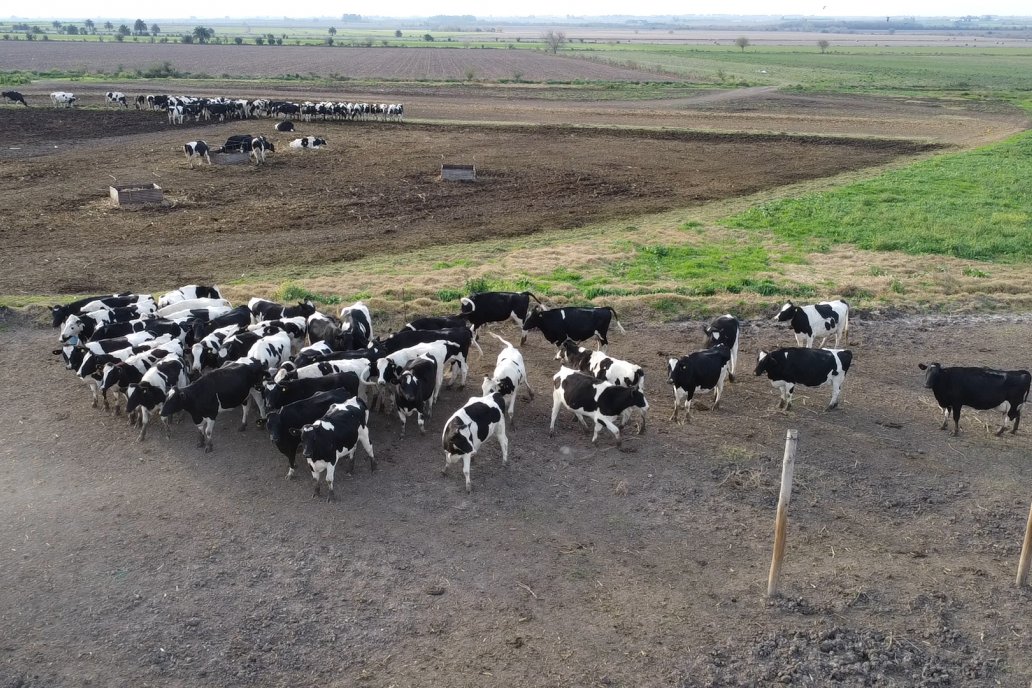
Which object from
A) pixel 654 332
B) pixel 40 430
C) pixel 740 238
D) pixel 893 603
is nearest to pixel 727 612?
pixel 893 603

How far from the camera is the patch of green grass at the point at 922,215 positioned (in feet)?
74.4

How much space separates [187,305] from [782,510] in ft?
37.5

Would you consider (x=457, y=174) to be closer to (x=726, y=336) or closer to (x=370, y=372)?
(x=726, y=336)

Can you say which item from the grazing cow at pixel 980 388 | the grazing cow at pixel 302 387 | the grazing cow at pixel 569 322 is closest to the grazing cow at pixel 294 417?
the grazing cow at pixel 302 387

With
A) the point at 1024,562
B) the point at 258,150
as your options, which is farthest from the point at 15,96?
the point at 1024,562

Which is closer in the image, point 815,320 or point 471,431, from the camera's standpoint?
point 471,431

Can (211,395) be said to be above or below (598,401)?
below

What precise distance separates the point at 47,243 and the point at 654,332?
1565cm

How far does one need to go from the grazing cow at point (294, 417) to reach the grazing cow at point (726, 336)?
19.2ft

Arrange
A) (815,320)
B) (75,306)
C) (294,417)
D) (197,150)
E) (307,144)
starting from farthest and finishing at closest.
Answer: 1. (307,144)
2. (197,150)
3. (75,306)
4. (815,320)
5. (294,417)

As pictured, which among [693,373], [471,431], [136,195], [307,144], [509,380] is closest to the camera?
[471,431]

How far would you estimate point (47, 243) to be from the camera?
22312 mm

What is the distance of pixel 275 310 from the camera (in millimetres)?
15555

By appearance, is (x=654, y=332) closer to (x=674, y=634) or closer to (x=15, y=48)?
(x=674, y=634)
